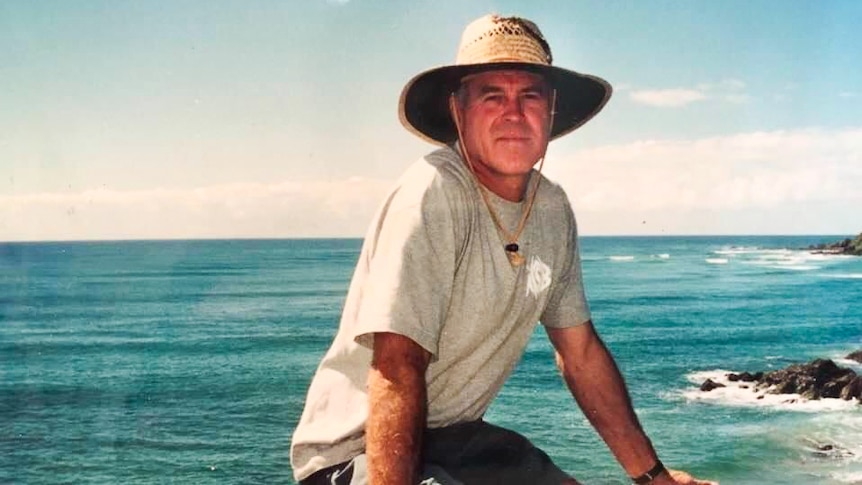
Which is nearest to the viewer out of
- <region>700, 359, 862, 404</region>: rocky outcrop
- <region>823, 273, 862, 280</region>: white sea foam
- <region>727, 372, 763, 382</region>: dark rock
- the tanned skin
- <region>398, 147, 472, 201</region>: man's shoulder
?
<region>398, 147, 472, 201</region>: man's shoulder

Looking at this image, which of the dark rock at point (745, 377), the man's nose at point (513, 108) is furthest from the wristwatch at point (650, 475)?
the dark rock at point (745, 377)

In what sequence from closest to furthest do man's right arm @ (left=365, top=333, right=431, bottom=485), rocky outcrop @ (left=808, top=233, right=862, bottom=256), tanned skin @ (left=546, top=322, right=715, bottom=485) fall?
1. man's right arm @ (left=365, top=333, right=431, bottom=485)
2. tanned skin @ (left=546, top=322, right=715, bottom=485)
3. rocky outcrop @ (left=808, top=233, right=862, bottom=256)

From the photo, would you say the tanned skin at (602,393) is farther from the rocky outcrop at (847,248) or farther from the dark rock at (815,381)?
the rocky outcrop at (847,248)

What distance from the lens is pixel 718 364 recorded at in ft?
94.2

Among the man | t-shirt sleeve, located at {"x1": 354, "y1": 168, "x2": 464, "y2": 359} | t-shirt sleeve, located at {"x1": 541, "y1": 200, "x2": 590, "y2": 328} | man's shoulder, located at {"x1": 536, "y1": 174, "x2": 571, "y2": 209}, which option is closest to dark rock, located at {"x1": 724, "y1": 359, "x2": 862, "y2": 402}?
t-shirt sleeve, located at {"x1": 541, "y1": 200, "x2": 590, "y2": 328}

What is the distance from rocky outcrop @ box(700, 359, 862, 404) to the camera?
19672 mm

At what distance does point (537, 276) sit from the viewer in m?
1.76

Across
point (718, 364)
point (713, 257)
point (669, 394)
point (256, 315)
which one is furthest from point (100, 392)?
point (713, 257)

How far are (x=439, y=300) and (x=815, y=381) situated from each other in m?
21.7

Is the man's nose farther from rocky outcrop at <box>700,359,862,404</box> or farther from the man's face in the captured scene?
rocky outcrop at <box>700,359,862,404</box>

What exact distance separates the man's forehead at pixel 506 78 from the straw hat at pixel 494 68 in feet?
0.06

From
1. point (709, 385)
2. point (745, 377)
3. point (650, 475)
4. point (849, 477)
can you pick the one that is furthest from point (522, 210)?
point (745, 377)

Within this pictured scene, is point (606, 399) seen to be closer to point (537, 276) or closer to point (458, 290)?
point (537, 276)

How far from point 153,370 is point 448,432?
1205 inches
